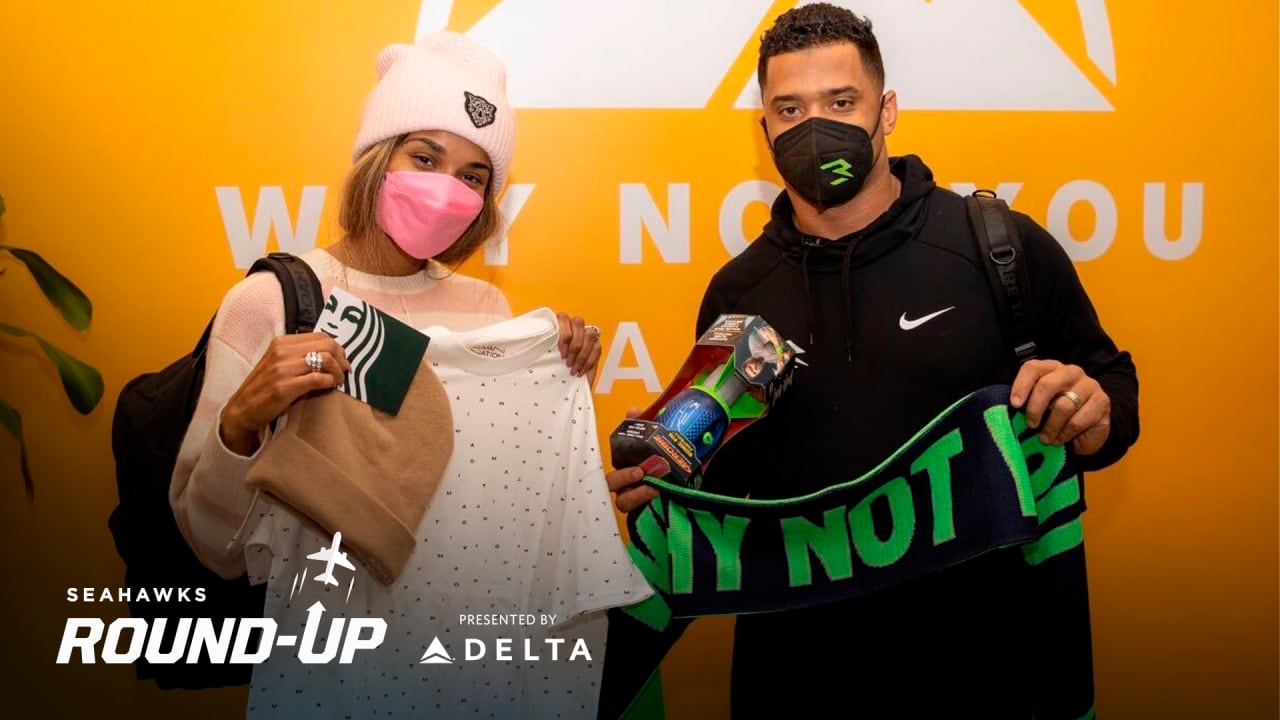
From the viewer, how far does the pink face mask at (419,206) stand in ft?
5.57

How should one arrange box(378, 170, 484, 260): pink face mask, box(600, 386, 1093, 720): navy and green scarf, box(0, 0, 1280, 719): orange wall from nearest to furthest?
box(600, 386, 1093, 720): navy and green scarf < box(378, 170, 484, 260): pink face mask < box(0, 0, 1280, 719): orange wall

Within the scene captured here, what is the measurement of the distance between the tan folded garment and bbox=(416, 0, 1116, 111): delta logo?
3.50 ft

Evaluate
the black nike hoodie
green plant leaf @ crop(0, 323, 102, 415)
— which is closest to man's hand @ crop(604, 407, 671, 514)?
the black nike hoodie

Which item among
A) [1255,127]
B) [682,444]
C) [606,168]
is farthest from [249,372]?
[1255,127]

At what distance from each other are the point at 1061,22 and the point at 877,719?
5.76 ft

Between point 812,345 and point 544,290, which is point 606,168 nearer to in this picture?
point 544,290

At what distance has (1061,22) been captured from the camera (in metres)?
2.45

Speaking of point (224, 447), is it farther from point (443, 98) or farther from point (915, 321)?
point (915, 321)

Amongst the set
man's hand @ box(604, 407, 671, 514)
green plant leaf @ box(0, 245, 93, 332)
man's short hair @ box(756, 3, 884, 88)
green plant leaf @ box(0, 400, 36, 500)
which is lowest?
man's hand @ box(604, 407, 671, 514)

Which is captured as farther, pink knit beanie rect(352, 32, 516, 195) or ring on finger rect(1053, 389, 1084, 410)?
pink knit beanie rect(352, 32, 516, 195)

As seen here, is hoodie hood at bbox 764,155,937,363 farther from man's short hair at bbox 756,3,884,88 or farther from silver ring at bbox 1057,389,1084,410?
silver ring at bbox 1057,389,1084,410

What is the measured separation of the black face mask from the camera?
69.3 inches

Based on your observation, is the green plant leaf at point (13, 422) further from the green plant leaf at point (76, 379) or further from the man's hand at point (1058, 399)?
the man's hand at point (1058, 399)

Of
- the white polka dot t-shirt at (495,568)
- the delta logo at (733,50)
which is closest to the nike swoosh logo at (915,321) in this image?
the white polka dot t-shirt at (495,568)
